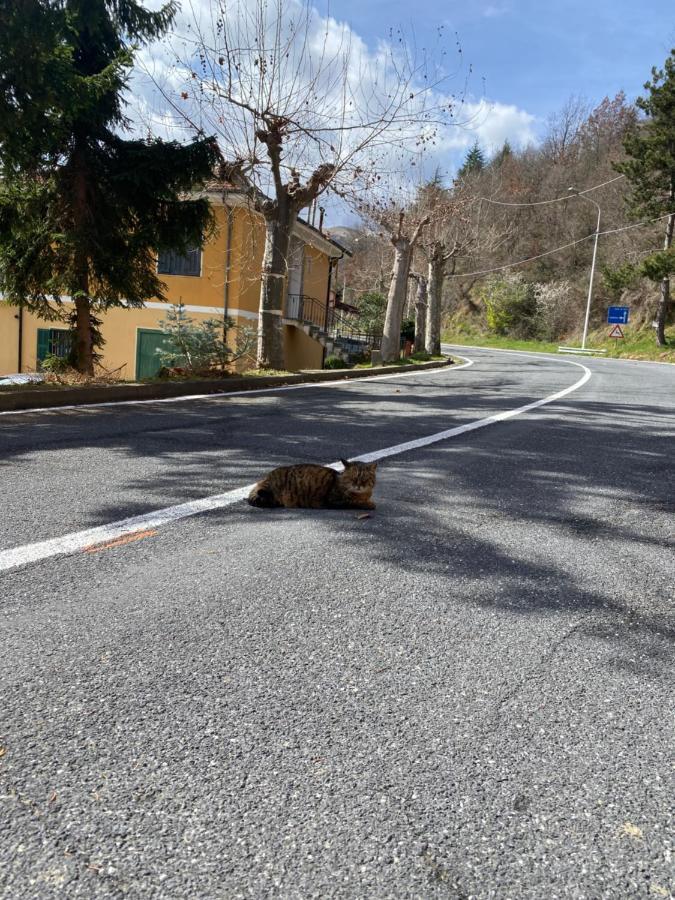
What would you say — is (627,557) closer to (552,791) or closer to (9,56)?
(552,791)

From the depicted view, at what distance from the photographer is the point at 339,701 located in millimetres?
2139

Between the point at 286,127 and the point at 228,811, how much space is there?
49.3 ft

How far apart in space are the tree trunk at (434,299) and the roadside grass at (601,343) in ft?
46.0

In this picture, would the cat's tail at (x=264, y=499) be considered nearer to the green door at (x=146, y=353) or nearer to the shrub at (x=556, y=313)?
the green door at (x=146, y=353)

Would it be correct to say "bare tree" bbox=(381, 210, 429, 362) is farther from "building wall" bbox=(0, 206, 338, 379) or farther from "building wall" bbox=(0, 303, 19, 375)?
"building wall" bbox=(0, 303, 19, 375)

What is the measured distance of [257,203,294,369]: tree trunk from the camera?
15.6 m

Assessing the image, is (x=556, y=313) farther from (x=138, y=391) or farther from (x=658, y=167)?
(x=138, y=391)

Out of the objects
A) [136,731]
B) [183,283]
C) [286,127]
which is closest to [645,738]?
[136,731]

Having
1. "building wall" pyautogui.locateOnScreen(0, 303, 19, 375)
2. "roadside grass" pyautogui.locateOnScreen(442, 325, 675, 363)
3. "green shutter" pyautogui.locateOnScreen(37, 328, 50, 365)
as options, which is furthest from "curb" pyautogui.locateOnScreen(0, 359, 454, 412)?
"roadside grass" pyautogui.locateOnScreen(442, 325, 675, 363)

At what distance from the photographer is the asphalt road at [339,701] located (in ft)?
5.06

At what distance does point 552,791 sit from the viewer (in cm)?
179

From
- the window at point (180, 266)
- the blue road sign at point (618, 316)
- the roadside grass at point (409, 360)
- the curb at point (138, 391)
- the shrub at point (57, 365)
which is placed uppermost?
the blue road sign at point (618, 316)

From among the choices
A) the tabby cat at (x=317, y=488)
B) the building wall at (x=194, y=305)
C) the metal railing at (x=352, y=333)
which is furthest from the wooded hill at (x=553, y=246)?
the tabby cat at (x=317, y=488)

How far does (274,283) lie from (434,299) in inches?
649
